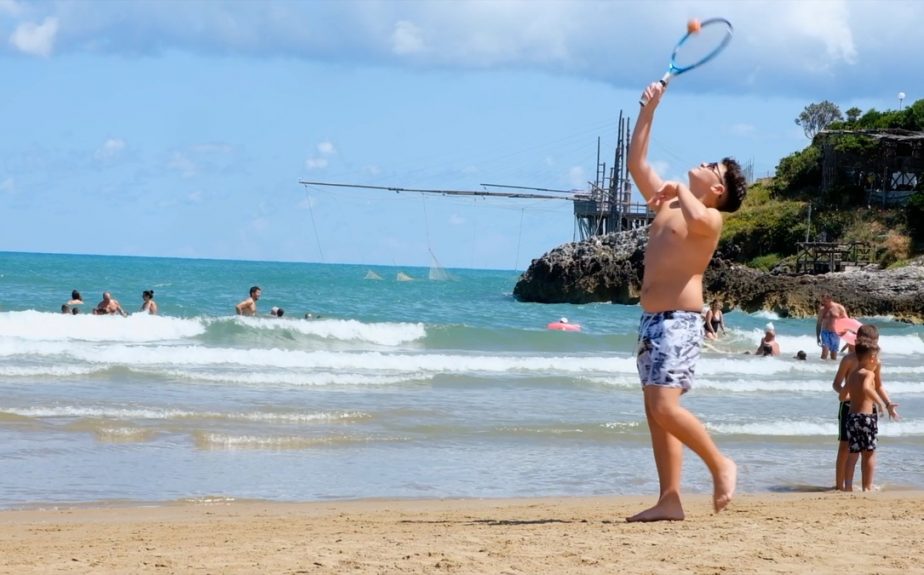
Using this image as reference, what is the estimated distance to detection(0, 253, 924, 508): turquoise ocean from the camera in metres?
9.29

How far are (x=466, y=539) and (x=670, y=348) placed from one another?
1.32 meters

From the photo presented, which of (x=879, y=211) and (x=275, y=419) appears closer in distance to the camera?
(x=275, y=419)

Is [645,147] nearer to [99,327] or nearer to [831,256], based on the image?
[99,327]

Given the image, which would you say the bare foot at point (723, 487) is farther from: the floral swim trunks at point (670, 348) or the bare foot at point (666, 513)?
the floral swim trunks at point (670, 348)

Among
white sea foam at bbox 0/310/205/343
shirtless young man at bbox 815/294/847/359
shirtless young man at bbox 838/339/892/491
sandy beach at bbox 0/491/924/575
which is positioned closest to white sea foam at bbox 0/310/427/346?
white sea foam at bbox 0/310/205/343

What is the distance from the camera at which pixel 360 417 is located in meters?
12.8

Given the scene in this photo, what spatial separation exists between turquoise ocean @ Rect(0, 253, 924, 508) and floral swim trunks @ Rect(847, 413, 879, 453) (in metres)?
0.50

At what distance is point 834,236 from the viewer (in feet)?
169

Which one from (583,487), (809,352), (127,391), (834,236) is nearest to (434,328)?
(809,352)

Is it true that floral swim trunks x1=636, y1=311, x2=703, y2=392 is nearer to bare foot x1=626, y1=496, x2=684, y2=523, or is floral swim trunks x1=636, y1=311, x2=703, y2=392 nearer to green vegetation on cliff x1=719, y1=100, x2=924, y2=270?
bare foot x1=626, y1=496, x2=684, y2=523

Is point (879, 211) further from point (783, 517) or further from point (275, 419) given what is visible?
point (783, 517)

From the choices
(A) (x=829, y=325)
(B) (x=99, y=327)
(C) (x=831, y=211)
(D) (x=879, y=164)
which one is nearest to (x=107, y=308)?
(B) (x=99, y=327)

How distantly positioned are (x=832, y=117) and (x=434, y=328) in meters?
71.9

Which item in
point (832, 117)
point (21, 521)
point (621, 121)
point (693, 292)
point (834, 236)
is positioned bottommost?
point (21, 521)
